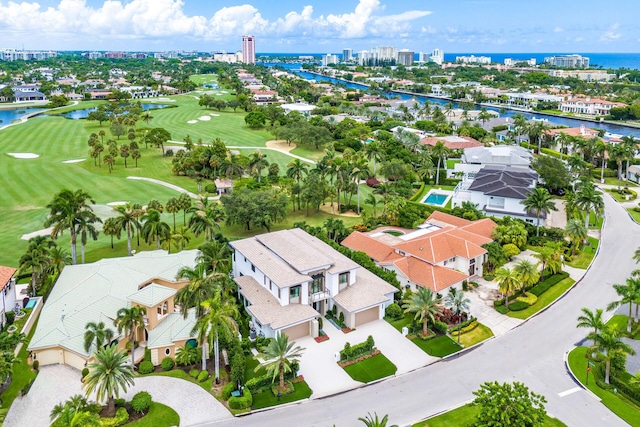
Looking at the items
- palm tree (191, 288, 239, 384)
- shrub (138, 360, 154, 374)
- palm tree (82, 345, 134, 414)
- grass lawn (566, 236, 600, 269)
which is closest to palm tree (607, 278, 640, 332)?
grass lawn (566, 236, 600, 269)

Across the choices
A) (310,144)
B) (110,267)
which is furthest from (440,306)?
(310,144)

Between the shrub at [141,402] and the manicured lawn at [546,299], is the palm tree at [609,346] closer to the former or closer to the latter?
the manicured lawn at [546,299]

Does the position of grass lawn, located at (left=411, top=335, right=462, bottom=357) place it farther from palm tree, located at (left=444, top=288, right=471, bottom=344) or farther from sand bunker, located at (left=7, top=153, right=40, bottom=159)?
sand bunker, located at (left=7, top=153, right=40, bottom=159)

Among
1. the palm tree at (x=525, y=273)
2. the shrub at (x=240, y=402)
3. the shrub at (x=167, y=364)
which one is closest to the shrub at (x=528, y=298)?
the palm tree at (x=525, y=273)

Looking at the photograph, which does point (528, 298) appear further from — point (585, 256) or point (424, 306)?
point (585, 256)

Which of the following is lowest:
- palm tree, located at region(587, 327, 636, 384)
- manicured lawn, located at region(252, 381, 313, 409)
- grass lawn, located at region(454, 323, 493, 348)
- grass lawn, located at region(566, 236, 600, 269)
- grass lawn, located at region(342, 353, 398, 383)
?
manicured lawn, located at region(252, 381, 313, 409)

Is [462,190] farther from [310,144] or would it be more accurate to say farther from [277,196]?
[310,144]
